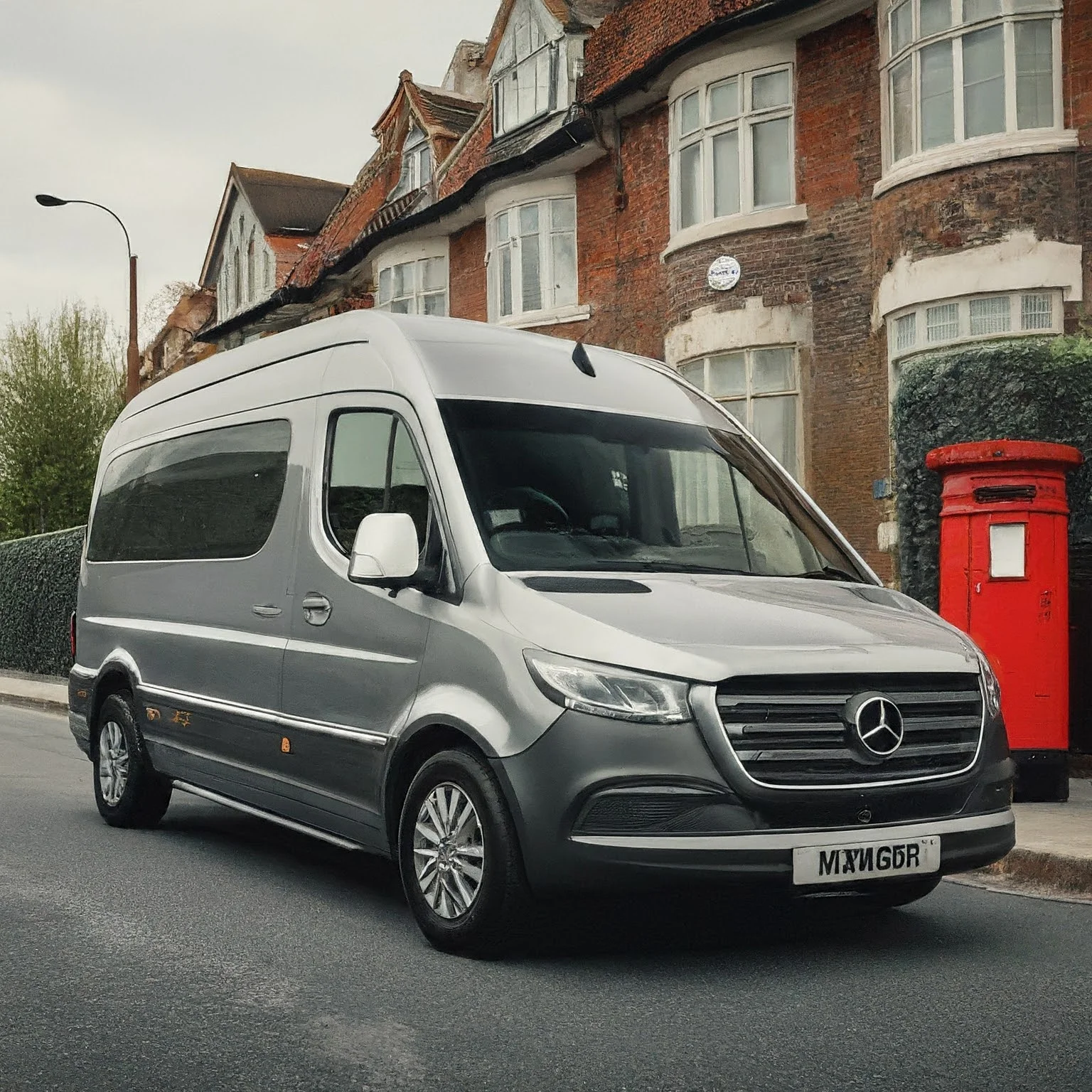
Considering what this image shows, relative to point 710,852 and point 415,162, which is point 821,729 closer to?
point 710,852

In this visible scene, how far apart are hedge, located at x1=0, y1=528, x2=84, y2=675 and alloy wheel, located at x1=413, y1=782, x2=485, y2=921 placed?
19.7m

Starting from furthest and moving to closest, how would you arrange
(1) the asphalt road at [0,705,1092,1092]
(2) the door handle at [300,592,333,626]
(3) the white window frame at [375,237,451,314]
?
(3) the white window frame at [375,237,451,314]
(2) the door handle at [300,592,333,626]
(1) the asphalt road at [0,705,1092,1092]

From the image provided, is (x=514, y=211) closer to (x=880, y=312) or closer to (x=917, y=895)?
(x=880, y=312)

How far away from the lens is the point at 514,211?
23969 mm

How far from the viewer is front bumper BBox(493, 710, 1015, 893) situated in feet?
16.9

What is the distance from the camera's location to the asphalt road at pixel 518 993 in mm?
4270

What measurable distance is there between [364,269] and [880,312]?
50.7 feet

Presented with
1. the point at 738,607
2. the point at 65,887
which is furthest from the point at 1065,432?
the point at 65,887

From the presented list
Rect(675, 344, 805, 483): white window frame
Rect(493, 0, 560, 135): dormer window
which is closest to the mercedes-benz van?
Rect(675, 344, 805, 483): white window frame

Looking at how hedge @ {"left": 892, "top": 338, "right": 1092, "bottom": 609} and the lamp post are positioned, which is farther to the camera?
the lamp post

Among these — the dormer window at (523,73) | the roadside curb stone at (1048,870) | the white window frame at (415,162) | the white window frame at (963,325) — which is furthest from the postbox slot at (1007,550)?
the white window frame at (415,162)

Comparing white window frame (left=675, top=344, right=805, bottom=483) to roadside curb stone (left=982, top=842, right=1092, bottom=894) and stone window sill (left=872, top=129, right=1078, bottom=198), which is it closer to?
stone window sill (left=872, top=129, right=1078, bottom=198)

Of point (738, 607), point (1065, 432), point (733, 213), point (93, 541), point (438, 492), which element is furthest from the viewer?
point (733, 213)

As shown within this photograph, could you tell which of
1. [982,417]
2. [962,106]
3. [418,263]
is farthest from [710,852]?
[418,263]
